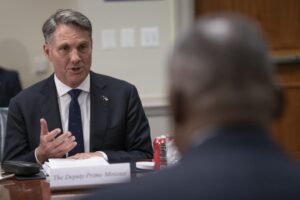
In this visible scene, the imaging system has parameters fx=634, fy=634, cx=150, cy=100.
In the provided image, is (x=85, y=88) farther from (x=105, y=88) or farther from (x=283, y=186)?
(x=283, y=186)

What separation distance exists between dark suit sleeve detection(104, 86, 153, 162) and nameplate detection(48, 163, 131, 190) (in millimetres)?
518

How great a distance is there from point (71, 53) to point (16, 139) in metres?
0.47

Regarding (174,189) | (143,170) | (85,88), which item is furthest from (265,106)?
(85,88)

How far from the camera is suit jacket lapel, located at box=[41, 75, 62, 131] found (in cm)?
289

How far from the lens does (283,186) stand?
914 mm

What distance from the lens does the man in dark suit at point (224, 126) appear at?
0.90m

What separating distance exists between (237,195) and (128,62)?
3775mm

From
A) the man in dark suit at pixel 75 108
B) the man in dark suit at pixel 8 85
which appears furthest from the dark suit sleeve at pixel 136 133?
the man in dark suit at pixel 8 85

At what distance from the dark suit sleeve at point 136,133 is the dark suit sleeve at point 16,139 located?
1.44 ft

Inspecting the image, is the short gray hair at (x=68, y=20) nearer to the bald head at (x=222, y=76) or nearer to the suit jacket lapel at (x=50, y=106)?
the suit jacket lapel at (x=50, y=106)

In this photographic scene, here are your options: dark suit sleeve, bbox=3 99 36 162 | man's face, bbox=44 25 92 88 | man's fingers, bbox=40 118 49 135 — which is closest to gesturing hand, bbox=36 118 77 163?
man's fingers, bbox=40 118 49 135

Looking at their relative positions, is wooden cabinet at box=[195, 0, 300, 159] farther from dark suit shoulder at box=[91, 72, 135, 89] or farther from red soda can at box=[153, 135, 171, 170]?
red soda can at box=[153, 135, 171, 170]

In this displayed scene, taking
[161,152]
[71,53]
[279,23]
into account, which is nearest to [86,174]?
[161,152]

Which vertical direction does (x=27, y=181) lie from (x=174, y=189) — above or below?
below
